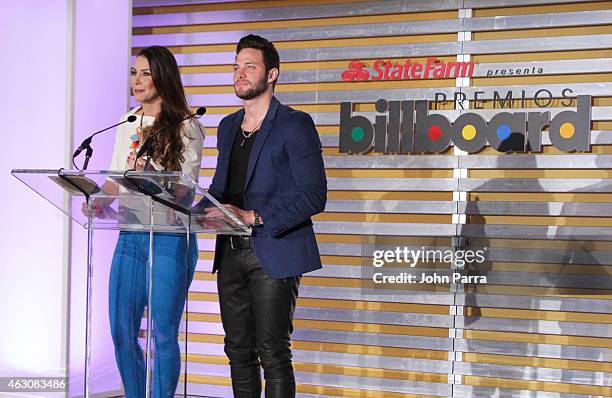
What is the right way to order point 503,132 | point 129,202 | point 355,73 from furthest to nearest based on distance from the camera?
point 355,73, point 503,132, point 129,202

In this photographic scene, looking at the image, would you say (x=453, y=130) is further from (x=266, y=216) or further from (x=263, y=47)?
(x=266, y=216)

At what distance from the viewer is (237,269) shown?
374 cm

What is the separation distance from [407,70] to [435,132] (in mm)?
400

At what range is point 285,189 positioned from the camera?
3.73 m

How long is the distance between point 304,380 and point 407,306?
78 centimetres

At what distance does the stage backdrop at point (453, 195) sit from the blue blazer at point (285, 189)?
1611 mm

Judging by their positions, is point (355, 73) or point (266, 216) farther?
Result: point (355, 73)

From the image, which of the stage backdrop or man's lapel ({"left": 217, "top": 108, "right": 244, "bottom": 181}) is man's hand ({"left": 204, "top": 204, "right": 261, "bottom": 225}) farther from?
the stage backdrop

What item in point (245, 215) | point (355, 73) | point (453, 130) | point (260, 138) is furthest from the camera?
point (355, 73)

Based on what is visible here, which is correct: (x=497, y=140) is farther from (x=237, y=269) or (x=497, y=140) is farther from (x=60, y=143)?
(x=60, y=143)

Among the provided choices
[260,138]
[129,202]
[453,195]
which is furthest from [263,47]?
[453,195]

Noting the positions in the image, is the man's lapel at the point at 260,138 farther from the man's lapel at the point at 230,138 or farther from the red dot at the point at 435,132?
the red dot at the point at 435,132

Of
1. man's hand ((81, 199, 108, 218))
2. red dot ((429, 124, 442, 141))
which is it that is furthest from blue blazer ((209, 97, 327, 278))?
red dot ((429, 124, 442, 141))

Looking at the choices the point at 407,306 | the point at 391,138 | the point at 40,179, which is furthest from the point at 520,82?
the point at 40,179
